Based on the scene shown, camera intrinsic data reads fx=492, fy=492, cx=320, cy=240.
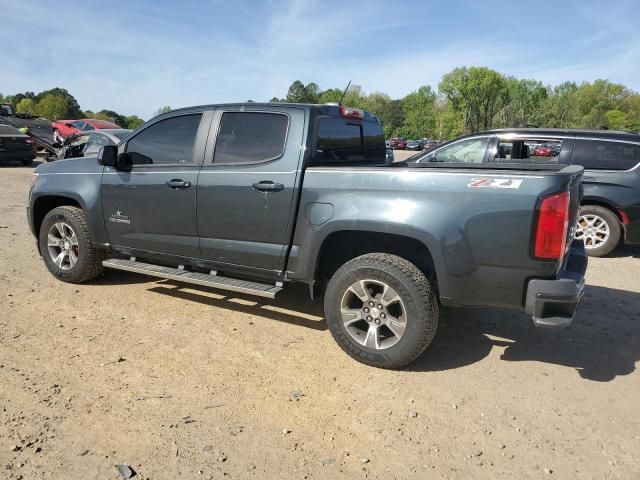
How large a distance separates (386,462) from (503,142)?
5.56 m

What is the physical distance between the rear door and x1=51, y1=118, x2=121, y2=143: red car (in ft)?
49.5

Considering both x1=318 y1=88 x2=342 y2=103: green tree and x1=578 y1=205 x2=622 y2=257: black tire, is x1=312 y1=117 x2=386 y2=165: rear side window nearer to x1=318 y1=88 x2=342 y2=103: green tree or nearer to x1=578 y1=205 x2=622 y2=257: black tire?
x1=578 y1=205 x2=622 y2=257: black tire

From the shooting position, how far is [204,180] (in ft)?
13.8

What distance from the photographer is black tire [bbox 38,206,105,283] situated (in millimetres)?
5020

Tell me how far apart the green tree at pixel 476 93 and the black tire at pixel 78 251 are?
82.8 metres

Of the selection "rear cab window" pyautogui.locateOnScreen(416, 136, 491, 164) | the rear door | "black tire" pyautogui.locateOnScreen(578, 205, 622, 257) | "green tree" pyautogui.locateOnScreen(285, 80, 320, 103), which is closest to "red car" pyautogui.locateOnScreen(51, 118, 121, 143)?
"rear cab window" pyautogui.locateOnScreen(416, 136, 491, 164)

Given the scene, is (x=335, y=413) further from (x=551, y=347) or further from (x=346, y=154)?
(x=346, y=154)

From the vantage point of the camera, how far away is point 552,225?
300 centimetres

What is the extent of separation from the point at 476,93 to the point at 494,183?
85906 millimetres

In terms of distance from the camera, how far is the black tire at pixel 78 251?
16.5 ft

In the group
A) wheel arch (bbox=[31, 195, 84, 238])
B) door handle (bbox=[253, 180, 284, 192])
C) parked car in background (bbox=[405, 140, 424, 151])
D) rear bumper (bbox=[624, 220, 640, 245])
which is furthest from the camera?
parked car in background (bbox=[405, 140, 424, 151])

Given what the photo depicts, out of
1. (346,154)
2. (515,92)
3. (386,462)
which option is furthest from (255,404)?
(515,92)

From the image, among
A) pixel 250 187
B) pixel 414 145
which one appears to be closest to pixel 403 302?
pixel 250 187

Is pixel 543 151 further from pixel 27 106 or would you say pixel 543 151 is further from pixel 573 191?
pixel 27 106
